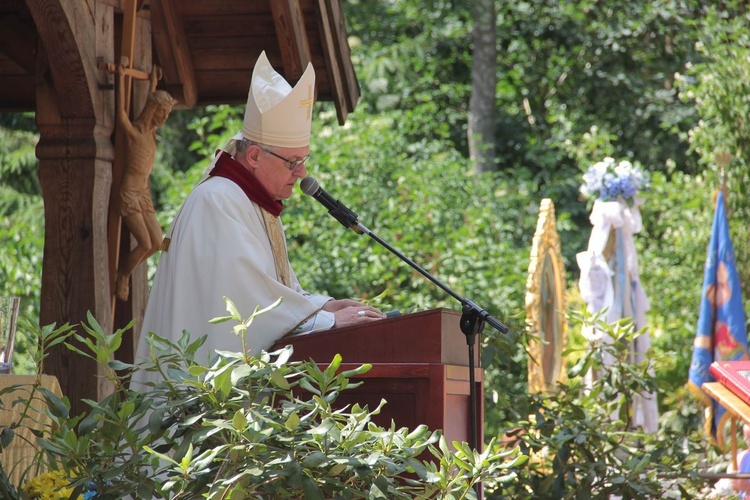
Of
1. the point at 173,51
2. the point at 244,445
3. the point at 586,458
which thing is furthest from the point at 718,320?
the point at 244,445

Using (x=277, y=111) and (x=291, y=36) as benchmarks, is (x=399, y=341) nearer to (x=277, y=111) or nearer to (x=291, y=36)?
(x=277, y=111)

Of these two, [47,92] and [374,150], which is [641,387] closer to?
[47,92]

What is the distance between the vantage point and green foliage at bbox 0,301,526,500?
253cm

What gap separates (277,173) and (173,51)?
1718 mm

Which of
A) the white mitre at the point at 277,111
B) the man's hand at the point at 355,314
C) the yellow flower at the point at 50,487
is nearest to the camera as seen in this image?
the yellow flower at the point at 50,487

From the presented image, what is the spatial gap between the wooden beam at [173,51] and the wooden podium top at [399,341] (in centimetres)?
249

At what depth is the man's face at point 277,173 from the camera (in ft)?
13.4

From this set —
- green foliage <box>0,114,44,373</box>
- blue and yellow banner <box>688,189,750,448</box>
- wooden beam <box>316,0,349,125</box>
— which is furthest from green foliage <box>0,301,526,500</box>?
green foliage <box>0,114,44,373</box>

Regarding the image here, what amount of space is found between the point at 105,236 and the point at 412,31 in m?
14.6

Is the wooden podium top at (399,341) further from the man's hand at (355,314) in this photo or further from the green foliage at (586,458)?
the green foliage at (586,458)

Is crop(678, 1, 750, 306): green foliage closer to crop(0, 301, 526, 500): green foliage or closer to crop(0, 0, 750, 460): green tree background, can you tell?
crop(0, 0, 750, 460): green tree background

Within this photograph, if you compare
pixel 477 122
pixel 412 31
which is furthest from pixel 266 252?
pixel 412 31

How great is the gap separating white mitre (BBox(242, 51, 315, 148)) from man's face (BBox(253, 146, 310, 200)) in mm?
47

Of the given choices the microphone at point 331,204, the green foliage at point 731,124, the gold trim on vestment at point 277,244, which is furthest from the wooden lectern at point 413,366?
the green foliage at point 731,124
